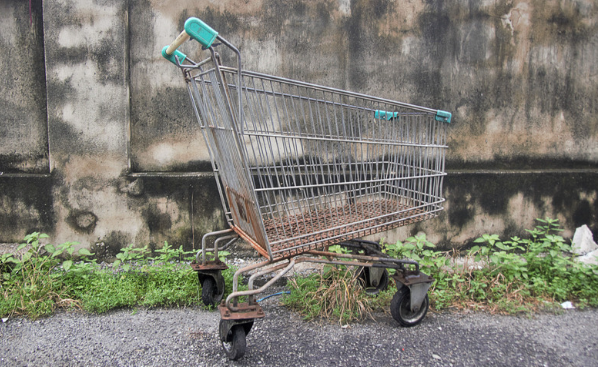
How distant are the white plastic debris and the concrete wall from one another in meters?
0.33

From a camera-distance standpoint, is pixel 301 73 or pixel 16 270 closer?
pixel 16 270

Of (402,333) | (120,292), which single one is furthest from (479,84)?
(120,292)

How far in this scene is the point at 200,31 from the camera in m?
1.96

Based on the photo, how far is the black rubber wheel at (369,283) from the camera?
322cm

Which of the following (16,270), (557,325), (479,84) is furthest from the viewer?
(479,84)

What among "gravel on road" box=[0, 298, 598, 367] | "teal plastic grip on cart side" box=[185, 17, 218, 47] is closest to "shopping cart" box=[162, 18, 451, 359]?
"teal plastic grip on cart side" box=[185, 17, 218, 47]

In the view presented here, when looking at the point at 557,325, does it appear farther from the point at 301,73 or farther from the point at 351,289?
the point at 301,73

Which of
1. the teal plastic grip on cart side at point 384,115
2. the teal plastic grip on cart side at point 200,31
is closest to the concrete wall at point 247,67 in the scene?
the teal plastic grip on cart side at point 384,115

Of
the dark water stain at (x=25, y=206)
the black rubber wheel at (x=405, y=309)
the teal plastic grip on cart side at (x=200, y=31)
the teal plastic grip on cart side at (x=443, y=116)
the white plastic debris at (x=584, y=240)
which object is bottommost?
the black rubber wheel at (x=405, y=309)

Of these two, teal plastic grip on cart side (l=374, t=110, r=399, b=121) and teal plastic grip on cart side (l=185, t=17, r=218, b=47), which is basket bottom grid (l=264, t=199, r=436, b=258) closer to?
teal plastic grip on cart side (l=374, t=110, r=399, b=121)

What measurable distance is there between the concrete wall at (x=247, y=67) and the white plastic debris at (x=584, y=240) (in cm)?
33

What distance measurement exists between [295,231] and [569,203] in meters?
3.41

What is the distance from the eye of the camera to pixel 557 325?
294 centimetres

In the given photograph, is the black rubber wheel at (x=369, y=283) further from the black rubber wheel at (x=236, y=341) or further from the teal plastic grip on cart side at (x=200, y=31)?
the teal plastic grip on cart side at (x=200, y=31)
